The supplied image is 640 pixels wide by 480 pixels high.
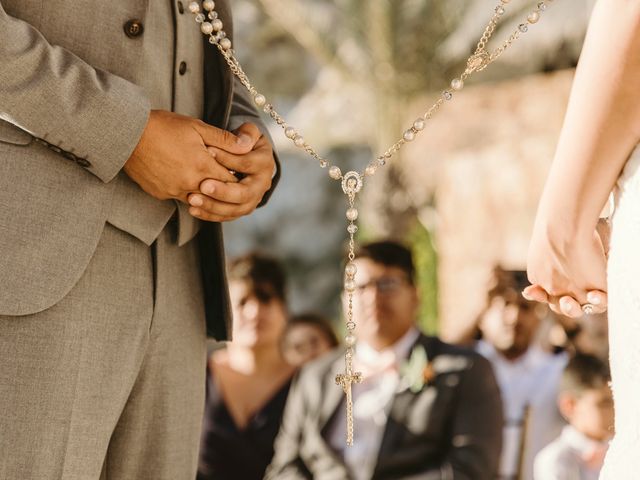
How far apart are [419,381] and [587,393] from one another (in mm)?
820

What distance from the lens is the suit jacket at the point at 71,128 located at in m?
1.63

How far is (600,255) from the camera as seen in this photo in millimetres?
1672

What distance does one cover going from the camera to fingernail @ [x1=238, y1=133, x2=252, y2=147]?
1862mm

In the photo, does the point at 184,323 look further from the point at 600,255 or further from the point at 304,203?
the point at 304,203

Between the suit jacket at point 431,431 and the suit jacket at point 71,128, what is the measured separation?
8.59 feet

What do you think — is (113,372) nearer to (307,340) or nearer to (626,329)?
(626,329)

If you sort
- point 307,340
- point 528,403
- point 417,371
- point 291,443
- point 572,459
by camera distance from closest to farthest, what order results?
point 572,459 → point 417,371 → point 291,443 → point 528,403 → point 307,340

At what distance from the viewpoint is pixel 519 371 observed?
17.1ft

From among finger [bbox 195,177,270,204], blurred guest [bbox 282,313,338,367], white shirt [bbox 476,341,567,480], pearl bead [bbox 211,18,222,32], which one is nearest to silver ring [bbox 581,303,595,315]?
finger [bbox 195,177,270,204]

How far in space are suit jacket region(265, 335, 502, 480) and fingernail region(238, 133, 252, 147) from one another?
2668 millimetres

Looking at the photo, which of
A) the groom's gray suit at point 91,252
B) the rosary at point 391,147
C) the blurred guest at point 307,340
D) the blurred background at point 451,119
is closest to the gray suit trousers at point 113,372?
the groom's gray suit at point 91,252

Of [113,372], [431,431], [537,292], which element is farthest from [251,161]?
[431,431]

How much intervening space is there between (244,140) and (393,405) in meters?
2.72

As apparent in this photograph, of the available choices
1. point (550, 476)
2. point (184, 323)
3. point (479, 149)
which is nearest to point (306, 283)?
point (479, 149)
